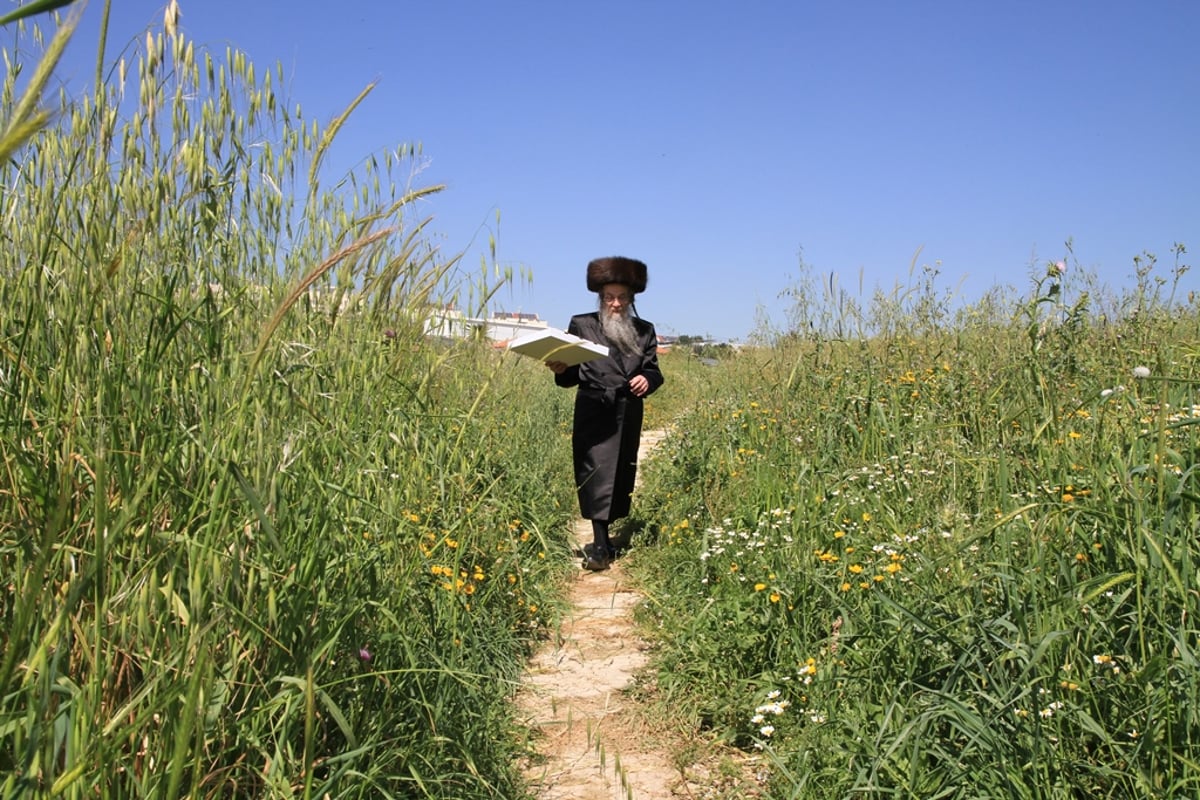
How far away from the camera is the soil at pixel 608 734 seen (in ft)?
8.43

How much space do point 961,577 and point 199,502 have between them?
181cm

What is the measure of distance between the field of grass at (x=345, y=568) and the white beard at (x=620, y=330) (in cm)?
224

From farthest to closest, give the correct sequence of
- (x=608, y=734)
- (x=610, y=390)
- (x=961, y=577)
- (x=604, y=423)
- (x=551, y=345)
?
(x=604, y=423)
(x=610, y=390)
(x=551, y=345)
(x=608, y=734)
(x=961, y=577)

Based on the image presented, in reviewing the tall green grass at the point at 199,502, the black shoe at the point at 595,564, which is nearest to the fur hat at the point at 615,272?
the black shoe at the point at 595,564

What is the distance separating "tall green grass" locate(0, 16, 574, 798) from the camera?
137cm

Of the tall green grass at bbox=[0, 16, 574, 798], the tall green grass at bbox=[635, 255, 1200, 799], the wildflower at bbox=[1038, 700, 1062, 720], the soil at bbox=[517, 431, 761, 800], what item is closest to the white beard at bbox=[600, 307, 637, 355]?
the tall green grass at bbox=[635, 255, 1200, 799]

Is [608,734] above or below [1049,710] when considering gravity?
below

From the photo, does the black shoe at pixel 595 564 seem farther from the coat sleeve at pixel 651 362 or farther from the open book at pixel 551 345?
the open book at pixel 551 345

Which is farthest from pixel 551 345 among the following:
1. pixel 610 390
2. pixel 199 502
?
pixel 199 502

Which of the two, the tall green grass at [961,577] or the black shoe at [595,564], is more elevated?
the tall green grass at [961,577]

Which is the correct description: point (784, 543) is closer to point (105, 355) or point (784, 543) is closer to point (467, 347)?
point (467, 347)

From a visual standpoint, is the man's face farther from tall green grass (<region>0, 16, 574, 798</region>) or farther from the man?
tall green grass (<region>0, 16, 574, 798</region>)

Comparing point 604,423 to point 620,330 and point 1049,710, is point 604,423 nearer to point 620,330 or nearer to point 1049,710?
point 620,330

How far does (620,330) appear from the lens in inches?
224
